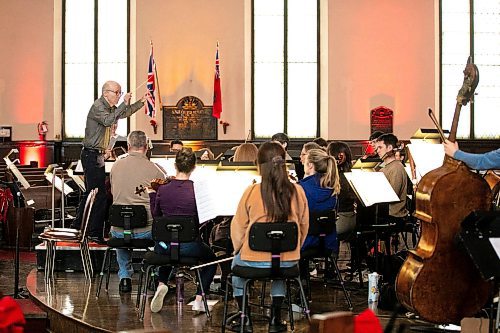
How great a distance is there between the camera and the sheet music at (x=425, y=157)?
21.6ft

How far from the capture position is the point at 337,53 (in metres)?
16.7

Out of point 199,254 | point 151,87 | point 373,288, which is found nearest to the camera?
point 199,254

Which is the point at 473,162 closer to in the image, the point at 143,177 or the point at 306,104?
the point at 143,177

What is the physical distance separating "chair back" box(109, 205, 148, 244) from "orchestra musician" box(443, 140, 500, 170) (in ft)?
9.19

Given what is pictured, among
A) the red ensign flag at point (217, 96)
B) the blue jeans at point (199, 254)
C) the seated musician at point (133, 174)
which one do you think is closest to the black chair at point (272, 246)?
the blue jeans at point (199, 254)

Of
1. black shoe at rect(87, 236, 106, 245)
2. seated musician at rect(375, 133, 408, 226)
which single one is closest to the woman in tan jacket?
seated musician at rect(375, 133, 408, 226)

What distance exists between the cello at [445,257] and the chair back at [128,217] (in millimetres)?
2487

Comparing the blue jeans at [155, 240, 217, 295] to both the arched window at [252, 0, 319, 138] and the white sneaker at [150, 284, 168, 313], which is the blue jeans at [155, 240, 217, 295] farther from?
the arched window at [252, 0, 319, 138]

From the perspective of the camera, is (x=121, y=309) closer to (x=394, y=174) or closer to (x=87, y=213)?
(x=87, y=213)

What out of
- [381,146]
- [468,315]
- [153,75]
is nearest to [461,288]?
[468,315]

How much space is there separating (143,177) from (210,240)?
1.04 metres

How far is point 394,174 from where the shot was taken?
26.0 ft

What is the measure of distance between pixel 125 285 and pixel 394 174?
8.10 feet

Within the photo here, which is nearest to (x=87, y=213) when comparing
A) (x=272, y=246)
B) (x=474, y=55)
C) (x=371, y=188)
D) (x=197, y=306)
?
(x=197, y=306)
